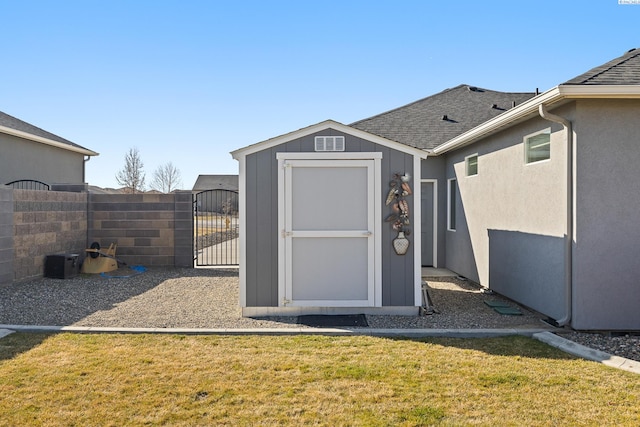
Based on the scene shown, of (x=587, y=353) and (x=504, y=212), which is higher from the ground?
(x=504, y=212)

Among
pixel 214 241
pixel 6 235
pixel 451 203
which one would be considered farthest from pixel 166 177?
pixel 451 203

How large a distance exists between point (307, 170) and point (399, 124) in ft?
21.0

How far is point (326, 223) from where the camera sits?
18.6ft

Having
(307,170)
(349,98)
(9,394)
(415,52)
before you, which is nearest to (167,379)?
(9,394)

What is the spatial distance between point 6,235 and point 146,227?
2.99 metres

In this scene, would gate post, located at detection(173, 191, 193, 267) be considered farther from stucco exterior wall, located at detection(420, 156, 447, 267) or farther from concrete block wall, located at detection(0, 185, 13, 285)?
stucco exterior wall, located at detection(420, 156, 447, 267)

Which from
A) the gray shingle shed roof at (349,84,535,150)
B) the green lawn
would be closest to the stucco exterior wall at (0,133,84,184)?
the green lawn

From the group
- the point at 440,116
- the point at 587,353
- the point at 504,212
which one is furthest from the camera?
the point at 440,116

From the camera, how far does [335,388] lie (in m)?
3.36

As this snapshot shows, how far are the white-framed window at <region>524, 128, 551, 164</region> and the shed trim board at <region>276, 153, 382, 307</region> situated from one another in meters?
2.16

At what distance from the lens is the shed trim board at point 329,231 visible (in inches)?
222

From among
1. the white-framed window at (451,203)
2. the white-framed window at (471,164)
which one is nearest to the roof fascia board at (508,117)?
the white-framed window at (471,164)

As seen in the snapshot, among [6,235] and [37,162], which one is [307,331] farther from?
[37,162]

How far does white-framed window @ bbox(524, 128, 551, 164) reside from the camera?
5.66 m
